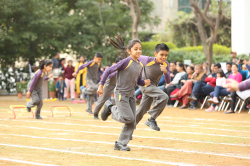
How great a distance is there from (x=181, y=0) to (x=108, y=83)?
139 ft

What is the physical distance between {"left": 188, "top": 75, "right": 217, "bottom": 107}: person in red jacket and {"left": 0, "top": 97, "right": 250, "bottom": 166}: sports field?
145 inches

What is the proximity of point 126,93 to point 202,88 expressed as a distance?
8.56 metres

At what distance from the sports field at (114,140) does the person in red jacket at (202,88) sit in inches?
145

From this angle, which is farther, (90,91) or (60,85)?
(60,85)

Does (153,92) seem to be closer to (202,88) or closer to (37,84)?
(37,84)

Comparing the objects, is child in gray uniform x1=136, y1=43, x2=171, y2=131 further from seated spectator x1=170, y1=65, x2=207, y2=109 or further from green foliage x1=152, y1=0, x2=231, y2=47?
green foliage x1=152, y1=0, x2=231, y2=47

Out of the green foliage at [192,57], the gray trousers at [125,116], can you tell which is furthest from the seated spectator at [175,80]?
the green foliage at [192,57]

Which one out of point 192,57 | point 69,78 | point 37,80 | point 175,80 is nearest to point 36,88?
point 37,80

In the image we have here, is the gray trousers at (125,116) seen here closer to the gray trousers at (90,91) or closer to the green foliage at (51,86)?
the gray trousers at (90,91)

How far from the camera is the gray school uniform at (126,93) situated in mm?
6371

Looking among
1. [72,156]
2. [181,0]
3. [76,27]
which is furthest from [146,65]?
[181,0]

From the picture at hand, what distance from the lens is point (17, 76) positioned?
23.0m

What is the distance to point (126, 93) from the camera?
649cm

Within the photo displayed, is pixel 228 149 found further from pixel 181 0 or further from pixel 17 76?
pixel 181 0
